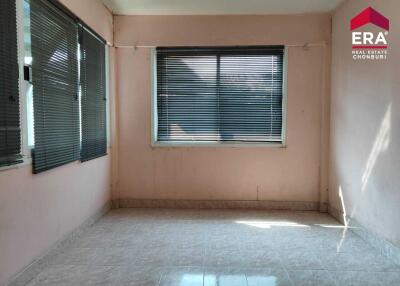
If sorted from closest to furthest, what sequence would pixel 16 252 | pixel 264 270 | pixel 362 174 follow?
pixel 16 252 → pixel 264 270 → pixel 362 174

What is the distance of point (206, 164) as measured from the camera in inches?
178

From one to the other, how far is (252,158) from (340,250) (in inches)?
71.0

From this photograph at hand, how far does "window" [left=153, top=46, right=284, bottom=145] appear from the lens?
176 inches

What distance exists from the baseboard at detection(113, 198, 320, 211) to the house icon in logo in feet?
8.04

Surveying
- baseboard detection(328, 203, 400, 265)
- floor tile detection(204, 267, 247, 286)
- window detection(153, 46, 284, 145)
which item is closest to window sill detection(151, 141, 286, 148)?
window detection(153, 46, 284, 145)

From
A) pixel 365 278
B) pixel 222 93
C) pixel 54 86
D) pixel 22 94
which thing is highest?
pixel 222 93

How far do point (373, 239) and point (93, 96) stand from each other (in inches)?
137

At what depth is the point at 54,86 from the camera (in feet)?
9.09

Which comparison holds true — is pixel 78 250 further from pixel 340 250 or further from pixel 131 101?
pixel 340 250

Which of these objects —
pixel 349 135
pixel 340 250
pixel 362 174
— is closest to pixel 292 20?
pixel 349 135

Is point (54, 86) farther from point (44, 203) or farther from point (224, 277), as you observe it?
point (224, 277)

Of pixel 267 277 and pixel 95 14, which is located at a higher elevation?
pixel 95 14

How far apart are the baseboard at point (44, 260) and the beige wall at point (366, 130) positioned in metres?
3.09

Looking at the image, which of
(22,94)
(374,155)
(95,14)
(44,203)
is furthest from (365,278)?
(95,14)
